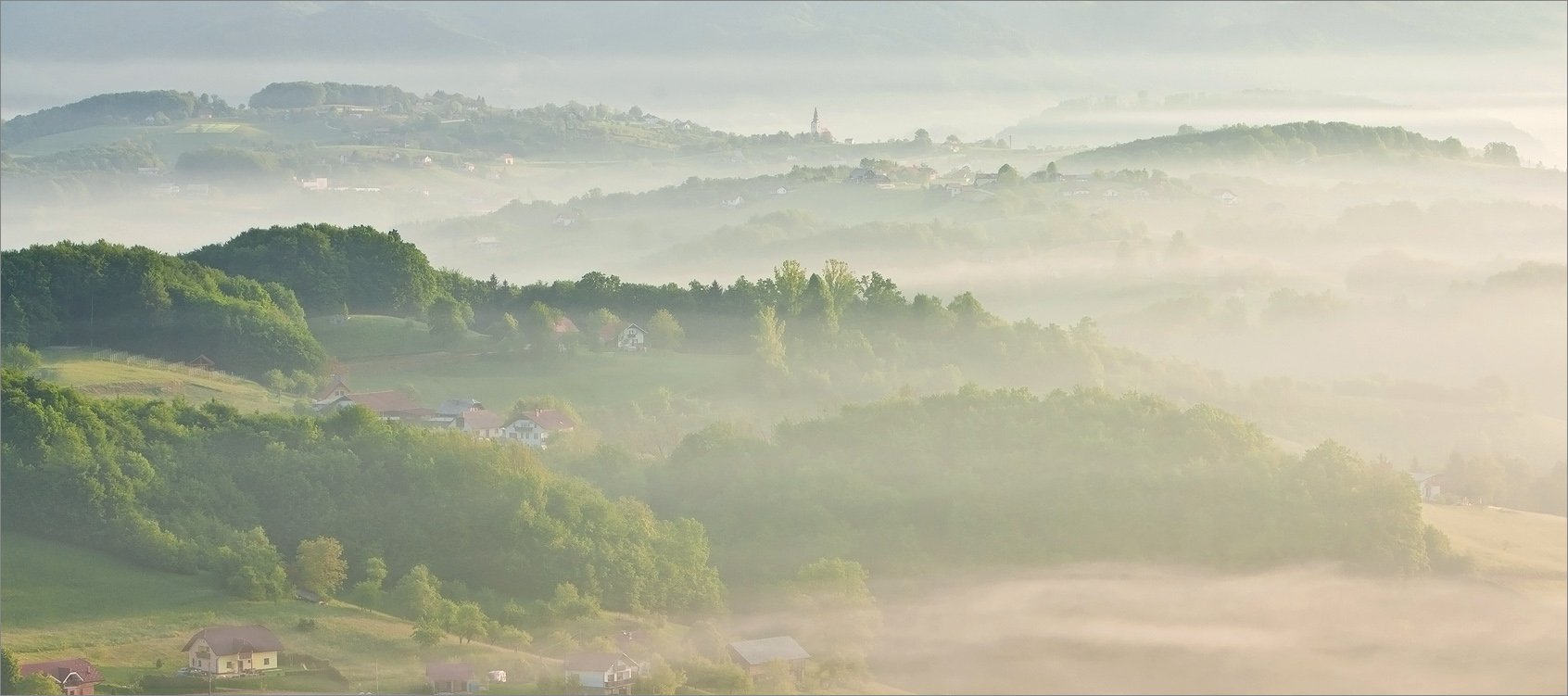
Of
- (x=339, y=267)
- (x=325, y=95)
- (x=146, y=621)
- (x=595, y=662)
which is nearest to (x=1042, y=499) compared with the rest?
(x=595, y=662)

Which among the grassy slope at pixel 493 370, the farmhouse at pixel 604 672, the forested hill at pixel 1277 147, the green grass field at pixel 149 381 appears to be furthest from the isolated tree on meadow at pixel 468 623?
the forested hill at pixel 1277 147

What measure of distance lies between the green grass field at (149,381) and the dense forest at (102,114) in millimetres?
76538

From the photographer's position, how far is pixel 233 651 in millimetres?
18578

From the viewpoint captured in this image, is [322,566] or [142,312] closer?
[322,566]

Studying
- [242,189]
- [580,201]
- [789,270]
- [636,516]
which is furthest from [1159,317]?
[242,189]

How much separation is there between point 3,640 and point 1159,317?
35.8 m

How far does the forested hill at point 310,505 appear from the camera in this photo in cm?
2133

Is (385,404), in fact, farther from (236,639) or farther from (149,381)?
(236,639)

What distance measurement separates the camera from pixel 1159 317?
50406 millimetres

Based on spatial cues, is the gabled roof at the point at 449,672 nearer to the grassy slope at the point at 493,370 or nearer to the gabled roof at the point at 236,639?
the gabled roof at the point at 236,639

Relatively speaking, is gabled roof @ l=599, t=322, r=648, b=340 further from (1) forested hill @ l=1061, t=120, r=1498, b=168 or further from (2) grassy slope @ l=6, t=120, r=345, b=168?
(2) grassy slope @ l=6, t=120, r=345, b=168

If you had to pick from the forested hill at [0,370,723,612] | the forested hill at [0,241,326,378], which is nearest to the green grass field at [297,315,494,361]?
the forested hill at [0,241,326,378]

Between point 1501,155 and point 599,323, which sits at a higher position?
point 1501,155

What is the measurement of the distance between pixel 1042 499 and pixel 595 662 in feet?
23.9
